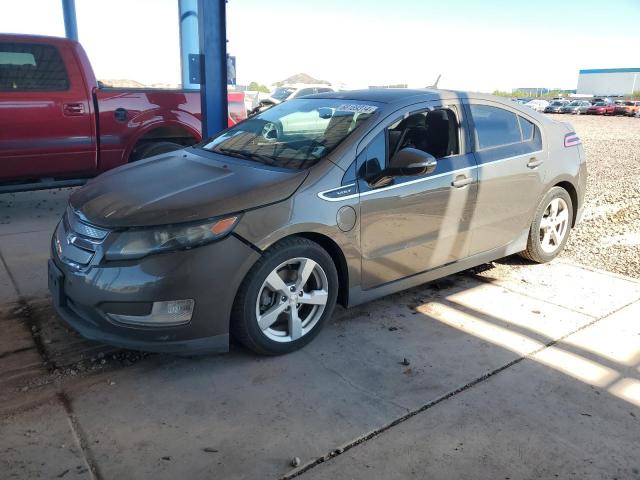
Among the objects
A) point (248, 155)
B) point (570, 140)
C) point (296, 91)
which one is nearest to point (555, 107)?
point (296, 91)

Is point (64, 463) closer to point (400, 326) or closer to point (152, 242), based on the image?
point (152, 242)

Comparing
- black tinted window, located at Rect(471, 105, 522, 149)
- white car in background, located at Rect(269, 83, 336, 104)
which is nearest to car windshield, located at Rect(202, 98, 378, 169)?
black tinted window, located at Rect(471, 105, 522, 149)

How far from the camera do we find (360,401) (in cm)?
291

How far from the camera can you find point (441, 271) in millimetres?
4102

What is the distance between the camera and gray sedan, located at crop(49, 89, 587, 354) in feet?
9.58

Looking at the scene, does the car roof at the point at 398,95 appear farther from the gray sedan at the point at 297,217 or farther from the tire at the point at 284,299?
the tire at the point at 284,299

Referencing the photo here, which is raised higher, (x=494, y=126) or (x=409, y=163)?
(x=494, y=126)

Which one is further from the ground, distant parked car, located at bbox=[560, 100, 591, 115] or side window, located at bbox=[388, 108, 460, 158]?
side window, located at bbox=[388, 108, 460, 158]

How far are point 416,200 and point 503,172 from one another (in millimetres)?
987

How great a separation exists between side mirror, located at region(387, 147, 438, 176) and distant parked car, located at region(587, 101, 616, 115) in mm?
50137

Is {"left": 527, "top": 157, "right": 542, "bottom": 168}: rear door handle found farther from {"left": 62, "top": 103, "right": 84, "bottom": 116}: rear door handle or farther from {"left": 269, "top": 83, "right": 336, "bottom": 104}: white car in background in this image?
{"left": 269, "top": 83, "right": 336, "bottom": 104}: white car in background

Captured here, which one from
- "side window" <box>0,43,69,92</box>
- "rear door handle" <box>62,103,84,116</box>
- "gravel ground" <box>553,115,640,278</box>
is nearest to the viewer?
"gravel ground" <box>553,115,640,278</box>

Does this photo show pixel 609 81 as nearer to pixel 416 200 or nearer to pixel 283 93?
pixel 283 93

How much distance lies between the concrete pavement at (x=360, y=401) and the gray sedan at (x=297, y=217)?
28 centimetres
